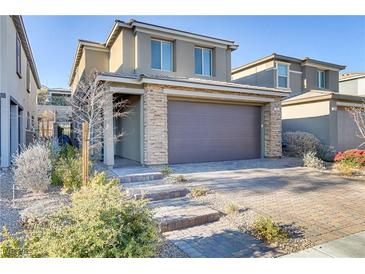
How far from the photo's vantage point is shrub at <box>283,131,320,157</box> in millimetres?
13102

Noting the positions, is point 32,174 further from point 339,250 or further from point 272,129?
point 272,129

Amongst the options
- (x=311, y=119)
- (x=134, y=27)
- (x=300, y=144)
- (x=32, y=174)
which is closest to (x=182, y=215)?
(x=32, y=174)

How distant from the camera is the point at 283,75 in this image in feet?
56.4

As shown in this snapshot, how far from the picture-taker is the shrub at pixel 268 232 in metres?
3.79

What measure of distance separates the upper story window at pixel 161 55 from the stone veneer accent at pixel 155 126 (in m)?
3.50

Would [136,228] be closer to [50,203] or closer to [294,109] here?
[50,203]

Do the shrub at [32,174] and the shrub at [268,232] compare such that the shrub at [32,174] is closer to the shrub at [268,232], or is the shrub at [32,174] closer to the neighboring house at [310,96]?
the shrub at [268,232]

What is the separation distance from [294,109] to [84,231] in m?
15.4

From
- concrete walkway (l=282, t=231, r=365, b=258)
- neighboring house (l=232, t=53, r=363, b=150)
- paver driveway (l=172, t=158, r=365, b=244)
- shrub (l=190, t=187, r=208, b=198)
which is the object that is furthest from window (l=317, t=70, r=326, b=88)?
concrete walkway (l=282, t=231, r=365, b=258)

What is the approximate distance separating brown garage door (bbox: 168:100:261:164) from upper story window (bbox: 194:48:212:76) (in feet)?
10.8

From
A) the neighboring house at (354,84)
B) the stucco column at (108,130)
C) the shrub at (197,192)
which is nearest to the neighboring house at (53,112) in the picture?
the stucco column at (108,130)

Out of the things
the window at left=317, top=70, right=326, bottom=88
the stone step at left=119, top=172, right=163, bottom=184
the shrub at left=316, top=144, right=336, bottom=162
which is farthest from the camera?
the window at left=317, top=70, right=326, bottom=88

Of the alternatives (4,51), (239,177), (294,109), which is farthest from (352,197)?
(4,51)

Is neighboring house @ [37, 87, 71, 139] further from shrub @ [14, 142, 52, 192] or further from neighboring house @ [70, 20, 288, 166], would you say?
shrub @ [14, 142, 52, 192]
